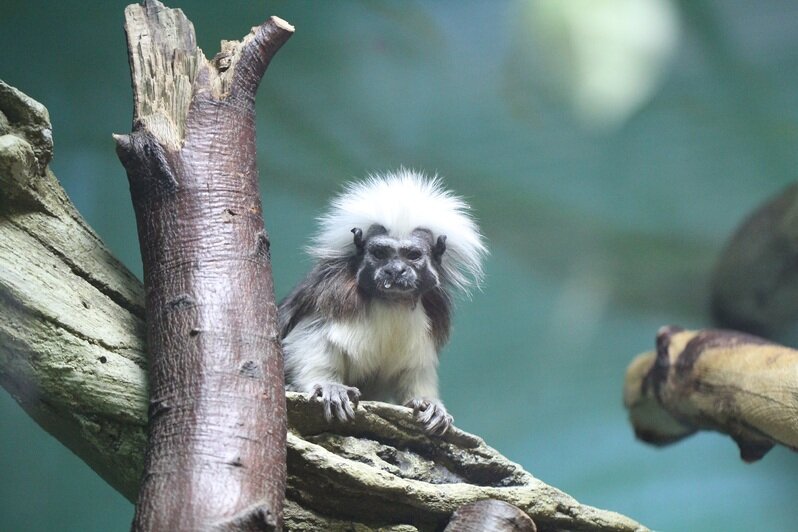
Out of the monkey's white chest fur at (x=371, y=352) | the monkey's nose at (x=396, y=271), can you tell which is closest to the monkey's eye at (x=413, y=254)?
the monkey's nose at (x=396, y=271)

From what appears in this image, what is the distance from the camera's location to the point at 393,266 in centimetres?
366

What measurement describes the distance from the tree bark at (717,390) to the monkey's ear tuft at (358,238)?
209 cm

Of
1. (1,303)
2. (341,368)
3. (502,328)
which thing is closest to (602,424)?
(502,328)

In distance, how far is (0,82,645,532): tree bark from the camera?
2.70 metres

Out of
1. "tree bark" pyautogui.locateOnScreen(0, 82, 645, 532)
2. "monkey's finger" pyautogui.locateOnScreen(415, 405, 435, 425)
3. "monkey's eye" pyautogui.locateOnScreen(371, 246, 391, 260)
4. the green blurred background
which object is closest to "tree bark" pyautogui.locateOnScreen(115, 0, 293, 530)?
"tree bark" pyautogui.locateOnScreen(0, 82, 645, 532)

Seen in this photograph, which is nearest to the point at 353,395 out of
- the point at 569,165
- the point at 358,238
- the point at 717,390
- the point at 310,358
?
the point at 310,358

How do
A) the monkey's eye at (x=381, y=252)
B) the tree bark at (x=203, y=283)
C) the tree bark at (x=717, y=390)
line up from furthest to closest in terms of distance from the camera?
the tree bark at (x=717, y=390) < the monkey's eye at (x=381, y=252) < the tree bark at (x=203, y=283)

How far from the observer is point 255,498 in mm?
2332

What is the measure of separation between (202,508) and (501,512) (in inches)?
41.6

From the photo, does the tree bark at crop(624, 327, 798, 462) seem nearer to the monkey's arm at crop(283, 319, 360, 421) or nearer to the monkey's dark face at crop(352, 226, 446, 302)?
the monkey's dark face at crop(352, 226, 446, 302)

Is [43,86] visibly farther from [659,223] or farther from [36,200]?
[659,223]

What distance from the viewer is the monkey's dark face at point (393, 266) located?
366cm

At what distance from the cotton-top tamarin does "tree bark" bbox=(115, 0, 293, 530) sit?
883 mm

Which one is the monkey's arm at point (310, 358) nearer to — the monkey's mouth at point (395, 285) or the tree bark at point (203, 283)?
the monkey's mouth at point (395, 285)
